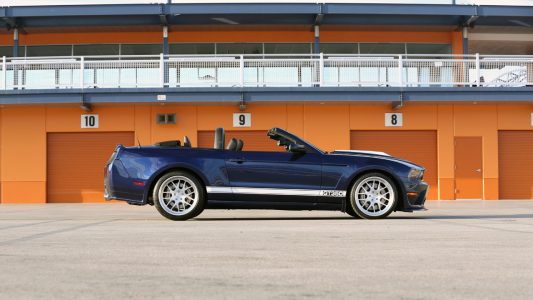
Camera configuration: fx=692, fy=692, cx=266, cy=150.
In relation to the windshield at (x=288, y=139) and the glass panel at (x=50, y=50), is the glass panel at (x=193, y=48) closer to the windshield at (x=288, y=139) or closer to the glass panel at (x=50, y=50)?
the glass panel at (x=50, y=50)

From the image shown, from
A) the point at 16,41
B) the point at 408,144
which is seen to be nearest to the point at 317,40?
the point at 408,144

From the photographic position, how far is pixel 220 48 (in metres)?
25.3

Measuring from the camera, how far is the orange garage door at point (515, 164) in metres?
23.0

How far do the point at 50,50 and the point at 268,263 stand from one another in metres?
21.7

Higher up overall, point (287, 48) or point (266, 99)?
point (287, 48)

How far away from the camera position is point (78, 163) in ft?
74.4

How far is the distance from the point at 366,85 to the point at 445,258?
16.2 m

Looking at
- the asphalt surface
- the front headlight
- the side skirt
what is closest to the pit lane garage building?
the front headlight

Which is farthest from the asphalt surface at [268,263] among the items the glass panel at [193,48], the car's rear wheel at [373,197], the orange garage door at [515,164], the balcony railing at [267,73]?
the glass panel at [193,48]

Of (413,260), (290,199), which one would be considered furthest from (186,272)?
(290,199)

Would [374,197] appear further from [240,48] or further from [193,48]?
[193,48]

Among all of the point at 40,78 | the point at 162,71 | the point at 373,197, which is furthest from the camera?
the point at 40,78

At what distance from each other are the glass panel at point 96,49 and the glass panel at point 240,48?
3.83m

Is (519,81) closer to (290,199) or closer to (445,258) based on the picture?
(290,199)
